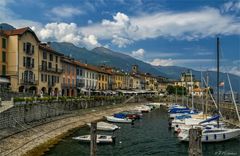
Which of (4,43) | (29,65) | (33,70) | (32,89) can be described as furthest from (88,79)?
(4,43)

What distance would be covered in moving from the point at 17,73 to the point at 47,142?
32.1 metres

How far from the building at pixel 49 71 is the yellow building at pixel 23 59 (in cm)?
223

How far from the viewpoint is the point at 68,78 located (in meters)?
92.0

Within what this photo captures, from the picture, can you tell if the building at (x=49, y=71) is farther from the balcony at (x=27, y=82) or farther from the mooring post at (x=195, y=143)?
the mooring post at (x=195, y=143)

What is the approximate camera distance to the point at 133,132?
2073 inches

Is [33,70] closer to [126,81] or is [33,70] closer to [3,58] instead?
[3,58]

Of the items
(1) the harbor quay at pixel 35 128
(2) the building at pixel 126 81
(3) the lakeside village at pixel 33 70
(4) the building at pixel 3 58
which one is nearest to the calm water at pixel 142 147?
(1) the harbor quay at pixel 35 128

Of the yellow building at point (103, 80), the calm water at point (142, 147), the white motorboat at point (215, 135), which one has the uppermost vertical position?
the yellow building at point (103, 80)

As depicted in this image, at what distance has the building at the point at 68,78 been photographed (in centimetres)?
8862

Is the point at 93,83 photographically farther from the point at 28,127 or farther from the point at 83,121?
the point at 28,127

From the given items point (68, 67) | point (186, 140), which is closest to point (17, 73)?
point (68, 67)

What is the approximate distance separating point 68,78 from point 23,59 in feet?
80.7

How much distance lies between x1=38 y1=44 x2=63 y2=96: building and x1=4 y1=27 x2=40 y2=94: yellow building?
2231 mm

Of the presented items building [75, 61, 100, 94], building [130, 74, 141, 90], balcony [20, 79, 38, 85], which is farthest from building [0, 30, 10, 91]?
building [130, 74, 141, 90]
